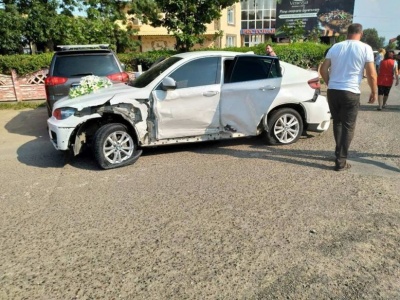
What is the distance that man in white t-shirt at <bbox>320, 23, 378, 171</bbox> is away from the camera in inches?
169

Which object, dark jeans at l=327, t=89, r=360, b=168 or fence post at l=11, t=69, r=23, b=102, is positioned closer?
dark jeans at l=327, t=89, r=360, b=168

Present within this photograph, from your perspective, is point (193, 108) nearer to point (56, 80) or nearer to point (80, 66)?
point (80, 66)

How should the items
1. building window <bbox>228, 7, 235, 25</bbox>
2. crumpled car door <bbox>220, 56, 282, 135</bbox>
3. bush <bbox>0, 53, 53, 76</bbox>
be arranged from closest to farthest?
crumpled car door <bbox>220, 56, 282, 135</bbox>
bush <bbox>0, 53, 53, 76</bbox>
building window <bbox>228, 7, 235, 25</bbox>

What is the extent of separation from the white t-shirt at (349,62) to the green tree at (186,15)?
8.19 metres

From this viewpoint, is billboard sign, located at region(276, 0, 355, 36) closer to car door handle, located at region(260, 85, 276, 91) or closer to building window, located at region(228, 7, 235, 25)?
building window, located at region(228, 7, 235, 25)

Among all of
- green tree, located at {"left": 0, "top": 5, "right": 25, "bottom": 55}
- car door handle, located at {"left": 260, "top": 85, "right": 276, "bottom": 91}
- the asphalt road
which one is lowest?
the asphalt road

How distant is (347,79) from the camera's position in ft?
14.4

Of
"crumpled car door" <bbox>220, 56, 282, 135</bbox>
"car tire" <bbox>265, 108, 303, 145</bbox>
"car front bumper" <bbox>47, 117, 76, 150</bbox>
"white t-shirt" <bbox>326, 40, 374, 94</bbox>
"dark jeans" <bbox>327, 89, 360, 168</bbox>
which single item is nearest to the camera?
"white t-shirt" <bbox>326, 40, 374, 94</bbox>

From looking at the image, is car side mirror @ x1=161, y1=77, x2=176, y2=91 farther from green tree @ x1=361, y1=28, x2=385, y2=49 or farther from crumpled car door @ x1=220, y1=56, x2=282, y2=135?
green tree @ x1=361, y1=28, x2=385, y2=49

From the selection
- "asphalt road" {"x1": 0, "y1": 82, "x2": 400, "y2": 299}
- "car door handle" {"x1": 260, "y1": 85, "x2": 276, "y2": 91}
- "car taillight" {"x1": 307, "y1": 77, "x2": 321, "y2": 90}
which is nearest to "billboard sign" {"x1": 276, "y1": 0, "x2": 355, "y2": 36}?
"car taillight" {"x1": 307, "y1": 77, "x2": 321, "y2": 90}

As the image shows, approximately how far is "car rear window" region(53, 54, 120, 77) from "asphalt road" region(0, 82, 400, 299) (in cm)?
195

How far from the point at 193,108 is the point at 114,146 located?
134 centimetres

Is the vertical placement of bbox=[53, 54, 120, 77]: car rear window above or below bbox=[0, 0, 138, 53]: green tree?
below

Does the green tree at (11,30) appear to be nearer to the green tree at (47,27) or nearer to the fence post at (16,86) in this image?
the green tree at (47,27)
